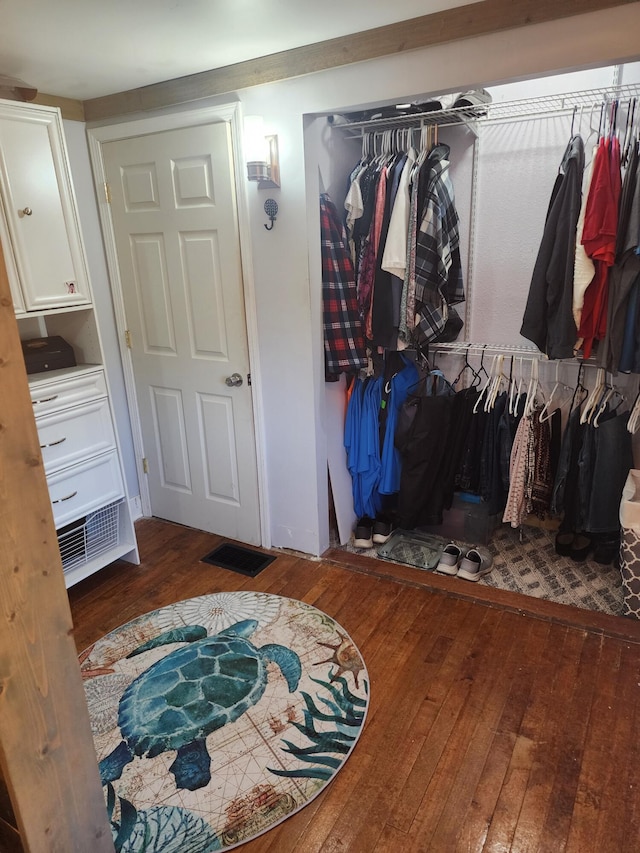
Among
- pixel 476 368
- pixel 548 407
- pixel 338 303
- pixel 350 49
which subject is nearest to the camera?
pixel 350 49

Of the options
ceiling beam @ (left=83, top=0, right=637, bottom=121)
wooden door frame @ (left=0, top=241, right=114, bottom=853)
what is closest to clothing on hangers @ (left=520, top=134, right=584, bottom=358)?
ceiling beam @ (left=83, top=0, right=637, bottom=121)

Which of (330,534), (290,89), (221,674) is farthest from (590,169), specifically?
(221,674)

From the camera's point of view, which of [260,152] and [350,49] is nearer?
[350,49]

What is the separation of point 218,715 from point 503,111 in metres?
2.84

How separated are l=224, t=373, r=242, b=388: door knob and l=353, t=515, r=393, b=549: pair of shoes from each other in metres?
0.99

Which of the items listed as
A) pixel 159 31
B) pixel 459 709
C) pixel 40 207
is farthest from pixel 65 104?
pixel 459 709

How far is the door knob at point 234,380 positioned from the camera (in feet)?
9.40

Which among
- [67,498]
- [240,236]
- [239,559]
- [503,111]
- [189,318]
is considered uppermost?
[503,111]

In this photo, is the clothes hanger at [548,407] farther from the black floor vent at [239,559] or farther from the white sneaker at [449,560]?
the black floor vent at [239,559]

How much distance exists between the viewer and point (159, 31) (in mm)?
2008

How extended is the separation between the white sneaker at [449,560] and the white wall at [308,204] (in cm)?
60

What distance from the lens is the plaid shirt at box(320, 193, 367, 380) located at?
2.68 meters

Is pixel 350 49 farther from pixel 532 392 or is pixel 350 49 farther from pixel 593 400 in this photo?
pixel 593 400

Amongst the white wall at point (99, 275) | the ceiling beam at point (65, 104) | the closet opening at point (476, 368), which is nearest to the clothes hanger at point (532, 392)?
the closet opening at point (476, 368)
